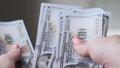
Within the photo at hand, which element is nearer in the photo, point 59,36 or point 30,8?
point 59,36

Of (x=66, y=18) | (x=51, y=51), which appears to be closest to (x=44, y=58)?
(x=51, y=51)

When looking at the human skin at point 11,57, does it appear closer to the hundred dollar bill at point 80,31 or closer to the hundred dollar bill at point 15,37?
the hundred dollar bill at point 15,37

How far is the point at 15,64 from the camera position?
28.0 inches

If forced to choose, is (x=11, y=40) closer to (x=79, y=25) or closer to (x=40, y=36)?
(x=40, y=36)

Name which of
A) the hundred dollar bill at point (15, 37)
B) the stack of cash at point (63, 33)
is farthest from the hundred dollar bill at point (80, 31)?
the hundred dollar bill at point (15, 37)

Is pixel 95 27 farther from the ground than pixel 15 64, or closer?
farther from the ground

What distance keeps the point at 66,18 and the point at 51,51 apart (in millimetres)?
104

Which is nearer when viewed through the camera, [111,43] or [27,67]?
[111,43]

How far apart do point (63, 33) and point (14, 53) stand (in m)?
0.15

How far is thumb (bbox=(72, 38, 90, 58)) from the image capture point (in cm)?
64

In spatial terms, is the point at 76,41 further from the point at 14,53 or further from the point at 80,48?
the point at 14,53

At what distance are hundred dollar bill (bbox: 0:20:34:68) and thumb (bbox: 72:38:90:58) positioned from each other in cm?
13

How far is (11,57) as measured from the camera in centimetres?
69

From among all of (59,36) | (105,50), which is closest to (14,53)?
(59,36)
